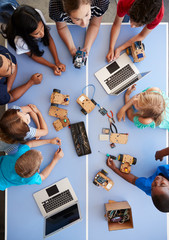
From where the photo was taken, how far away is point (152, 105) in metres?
1.56

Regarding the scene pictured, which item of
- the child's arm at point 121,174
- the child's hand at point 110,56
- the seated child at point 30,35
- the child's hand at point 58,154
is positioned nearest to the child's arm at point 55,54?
the seated child at point 30,35

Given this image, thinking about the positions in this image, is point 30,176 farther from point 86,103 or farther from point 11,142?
point 86,103

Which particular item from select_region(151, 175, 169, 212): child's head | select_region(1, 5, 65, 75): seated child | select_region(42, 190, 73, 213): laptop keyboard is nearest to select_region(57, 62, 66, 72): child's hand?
select_region(1, 5, 65, 75): seated child

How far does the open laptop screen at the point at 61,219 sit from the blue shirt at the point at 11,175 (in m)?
0.38

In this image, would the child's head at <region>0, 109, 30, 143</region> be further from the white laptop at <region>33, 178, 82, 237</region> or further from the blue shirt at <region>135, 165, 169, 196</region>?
the blue shirt at <region>135, 165, 169, 196</region>

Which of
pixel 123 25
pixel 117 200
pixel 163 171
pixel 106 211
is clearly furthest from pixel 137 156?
pixel 123 25

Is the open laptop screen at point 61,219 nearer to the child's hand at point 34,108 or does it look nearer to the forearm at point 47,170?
the forearm at point 47,170

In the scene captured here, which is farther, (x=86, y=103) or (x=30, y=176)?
(x=86, y=103)

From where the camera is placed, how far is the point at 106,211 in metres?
1.71

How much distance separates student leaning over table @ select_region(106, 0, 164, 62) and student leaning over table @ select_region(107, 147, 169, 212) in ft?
3.59

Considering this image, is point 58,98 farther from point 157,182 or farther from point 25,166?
point 157,182

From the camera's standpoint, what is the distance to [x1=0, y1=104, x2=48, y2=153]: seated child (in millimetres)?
1559

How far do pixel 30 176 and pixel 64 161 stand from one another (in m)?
0.39

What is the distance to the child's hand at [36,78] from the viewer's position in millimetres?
1805
